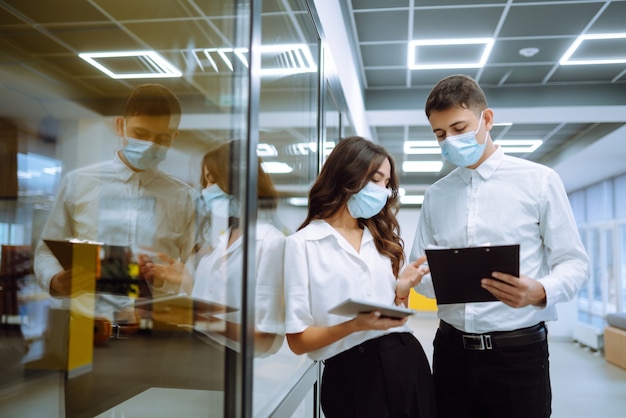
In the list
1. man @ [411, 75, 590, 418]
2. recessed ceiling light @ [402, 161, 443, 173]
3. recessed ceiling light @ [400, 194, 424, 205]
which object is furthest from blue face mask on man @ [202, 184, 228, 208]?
recessed ceiling light @ [400, 194, 424, 205]

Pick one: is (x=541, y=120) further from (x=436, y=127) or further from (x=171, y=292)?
(x=171, y=292)

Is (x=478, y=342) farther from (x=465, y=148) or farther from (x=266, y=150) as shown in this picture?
(x=266, y=150)

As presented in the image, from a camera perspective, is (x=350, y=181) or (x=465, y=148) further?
→ (x=465, y=148)

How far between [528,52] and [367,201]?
4640 mm

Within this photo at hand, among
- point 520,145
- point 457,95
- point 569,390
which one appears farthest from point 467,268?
point 520,145

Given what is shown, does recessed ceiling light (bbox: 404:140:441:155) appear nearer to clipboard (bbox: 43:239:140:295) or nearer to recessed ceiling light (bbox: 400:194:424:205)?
recessed ceiling light (bbox: 400:194:424:205)

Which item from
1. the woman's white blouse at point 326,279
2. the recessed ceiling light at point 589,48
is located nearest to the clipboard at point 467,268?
the woman's white blouse at point 326,279

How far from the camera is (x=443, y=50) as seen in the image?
5629mm

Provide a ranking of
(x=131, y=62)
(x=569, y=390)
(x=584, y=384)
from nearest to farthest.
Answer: (x=131, y=62), (x=569, y=390), (x=584, y=384)

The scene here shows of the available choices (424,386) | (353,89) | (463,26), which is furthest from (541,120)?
(424,386)

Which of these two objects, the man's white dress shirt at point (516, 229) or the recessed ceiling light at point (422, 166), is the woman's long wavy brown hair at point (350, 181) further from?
the recessed ceiling light at point (422, 166)

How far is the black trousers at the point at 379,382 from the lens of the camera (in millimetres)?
1686

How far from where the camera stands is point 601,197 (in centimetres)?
1112

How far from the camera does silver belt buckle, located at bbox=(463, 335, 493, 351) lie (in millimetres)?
1943
